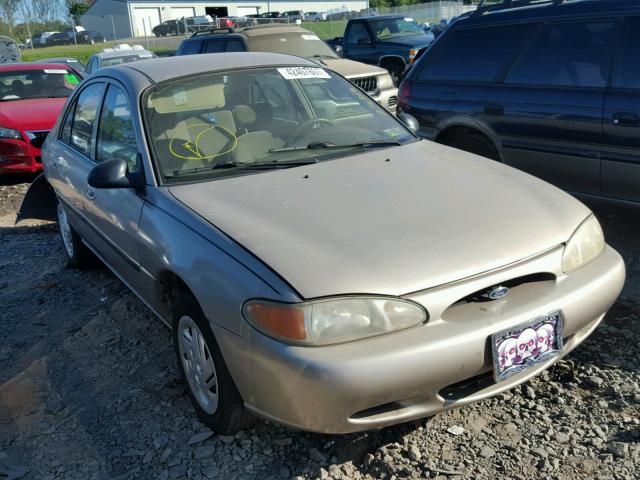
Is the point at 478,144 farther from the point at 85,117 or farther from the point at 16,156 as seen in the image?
the point at 16,156

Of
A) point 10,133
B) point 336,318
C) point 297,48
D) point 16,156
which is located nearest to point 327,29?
point 297,48

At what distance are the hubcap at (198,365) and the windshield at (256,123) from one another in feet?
2.63

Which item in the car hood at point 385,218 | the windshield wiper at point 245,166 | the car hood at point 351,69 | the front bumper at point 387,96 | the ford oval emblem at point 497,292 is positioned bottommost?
the front bumper at point 387,96

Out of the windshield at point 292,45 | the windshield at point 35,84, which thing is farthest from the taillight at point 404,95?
the windshield at point 35,84

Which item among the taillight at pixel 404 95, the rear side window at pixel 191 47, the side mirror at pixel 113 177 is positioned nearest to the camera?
the side mirror at pixel 113 177

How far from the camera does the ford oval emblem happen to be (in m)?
2.59

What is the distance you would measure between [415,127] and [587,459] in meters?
2.32

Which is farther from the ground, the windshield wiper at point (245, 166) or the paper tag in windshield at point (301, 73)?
the paper tag in windshield at point (301, 73)

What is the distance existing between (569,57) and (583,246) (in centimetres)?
243

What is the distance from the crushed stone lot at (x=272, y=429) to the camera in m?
2.74

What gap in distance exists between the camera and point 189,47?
11383 mm

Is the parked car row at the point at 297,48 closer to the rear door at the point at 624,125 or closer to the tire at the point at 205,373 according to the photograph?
the rear door at the point at 624,125

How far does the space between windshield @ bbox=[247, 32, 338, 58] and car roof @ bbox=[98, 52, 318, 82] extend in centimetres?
589

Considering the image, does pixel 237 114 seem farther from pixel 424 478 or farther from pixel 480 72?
pixel 480 72
